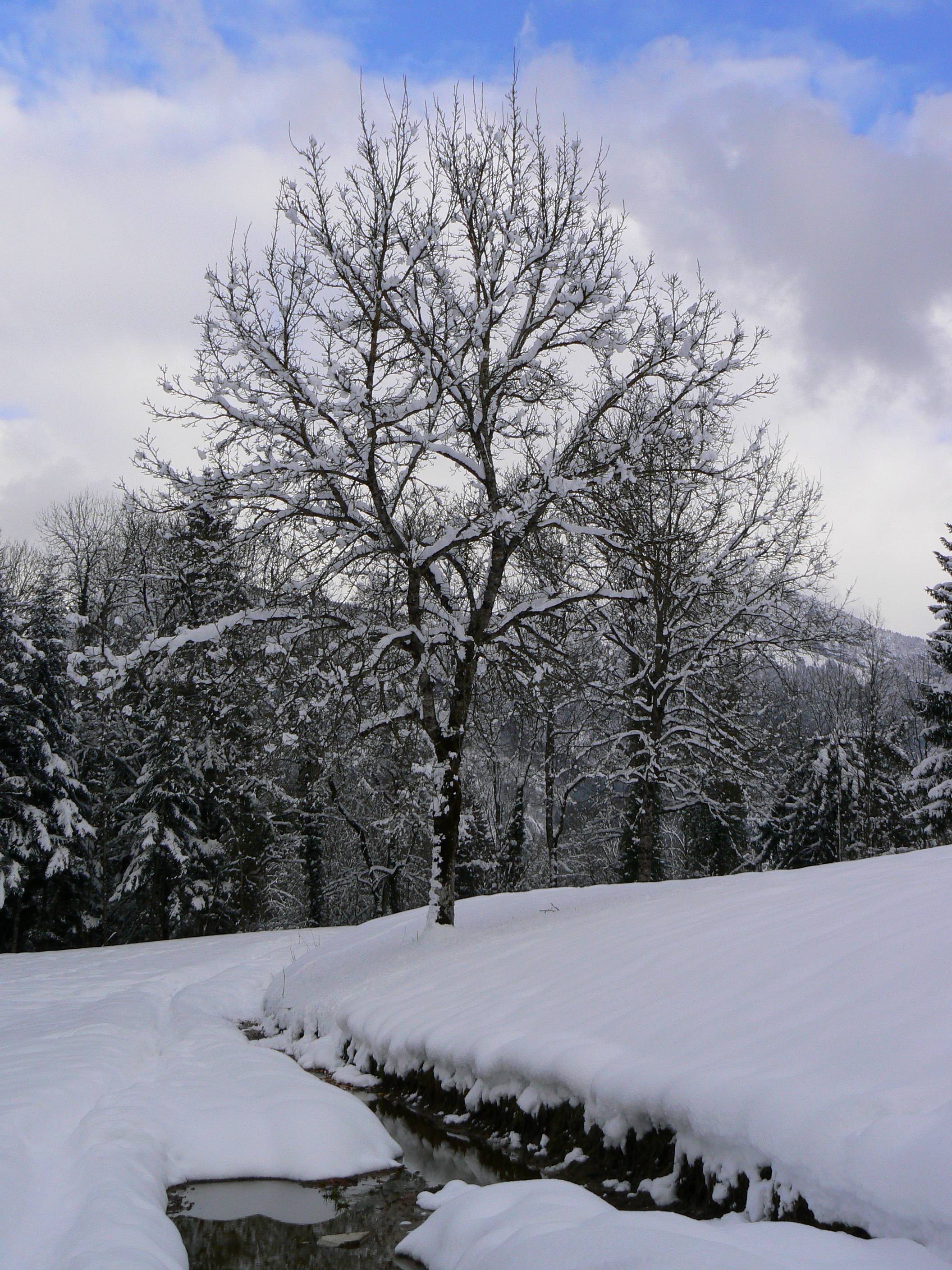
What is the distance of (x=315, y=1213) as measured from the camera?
4.87 metres

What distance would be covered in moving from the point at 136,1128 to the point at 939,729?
25825 millimetres

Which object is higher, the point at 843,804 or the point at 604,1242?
the point at 843,804

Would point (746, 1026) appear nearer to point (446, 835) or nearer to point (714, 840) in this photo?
point (446, 835)

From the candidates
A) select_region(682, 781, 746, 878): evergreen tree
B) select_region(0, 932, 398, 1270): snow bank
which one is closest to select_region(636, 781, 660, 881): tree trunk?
select_region(682, 781, 746, 878): evergreen tree

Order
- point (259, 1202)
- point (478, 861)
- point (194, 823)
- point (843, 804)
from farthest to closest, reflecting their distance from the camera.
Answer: point (478, 861)
point (843, 804)
point (194, 823)
point (259, 1202)

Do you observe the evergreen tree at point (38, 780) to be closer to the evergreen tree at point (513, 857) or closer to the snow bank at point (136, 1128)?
the snow bank at point (136, 1128)

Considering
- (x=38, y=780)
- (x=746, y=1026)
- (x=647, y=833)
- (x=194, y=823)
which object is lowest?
(x=746, y=1026)

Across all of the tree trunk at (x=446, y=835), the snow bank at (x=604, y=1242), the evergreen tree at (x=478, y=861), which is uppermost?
the tree trunk at (x=446, y=835)

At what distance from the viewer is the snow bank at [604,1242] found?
111 inches

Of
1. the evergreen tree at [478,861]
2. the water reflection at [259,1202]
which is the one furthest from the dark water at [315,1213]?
the evergreen tree at [478,861]

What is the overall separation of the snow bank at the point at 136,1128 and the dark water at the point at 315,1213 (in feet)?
0.51

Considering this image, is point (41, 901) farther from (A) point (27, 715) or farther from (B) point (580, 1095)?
(B) point (580, 1095)

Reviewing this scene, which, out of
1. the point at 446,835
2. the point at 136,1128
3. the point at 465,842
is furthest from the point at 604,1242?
the point at 465,842

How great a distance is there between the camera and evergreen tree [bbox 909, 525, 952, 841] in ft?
81.7
